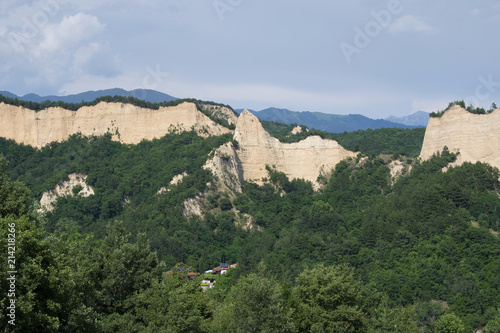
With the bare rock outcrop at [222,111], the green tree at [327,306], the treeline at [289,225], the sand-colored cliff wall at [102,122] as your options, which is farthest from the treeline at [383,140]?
the green tree at [327,306]

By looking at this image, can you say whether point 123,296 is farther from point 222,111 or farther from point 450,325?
point 222,111

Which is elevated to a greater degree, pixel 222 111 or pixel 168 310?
pixel 222 111

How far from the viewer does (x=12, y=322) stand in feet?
49.0

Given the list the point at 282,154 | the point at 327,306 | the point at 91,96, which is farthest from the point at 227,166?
the point at 91,96

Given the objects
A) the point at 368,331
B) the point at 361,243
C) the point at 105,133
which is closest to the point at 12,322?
the point at 368,331

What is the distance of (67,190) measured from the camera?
65.8 meters

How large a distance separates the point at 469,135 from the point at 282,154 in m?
26.2

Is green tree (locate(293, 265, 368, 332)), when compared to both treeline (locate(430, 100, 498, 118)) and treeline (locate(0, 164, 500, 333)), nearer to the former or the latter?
treeline (locate(0, 164, 500, 333))

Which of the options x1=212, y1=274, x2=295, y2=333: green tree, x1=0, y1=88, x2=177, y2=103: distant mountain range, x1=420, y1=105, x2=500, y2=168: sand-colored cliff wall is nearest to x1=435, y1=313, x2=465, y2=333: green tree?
x1=212, y1=274, x2=295, y2=333: green tree

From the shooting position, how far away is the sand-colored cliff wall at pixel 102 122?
75.1 meters

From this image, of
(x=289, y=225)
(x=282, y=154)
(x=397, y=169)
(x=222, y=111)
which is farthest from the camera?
(x=222, y=111)

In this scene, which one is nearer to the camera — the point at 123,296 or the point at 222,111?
the point at 123,296

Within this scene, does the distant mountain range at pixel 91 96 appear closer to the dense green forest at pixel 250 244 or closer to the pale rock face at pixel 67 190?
the dense green forest at pixel 250 244

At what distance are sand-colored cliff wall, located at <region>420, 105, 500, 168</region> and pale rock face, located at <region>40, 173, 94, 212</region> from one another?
146ft
